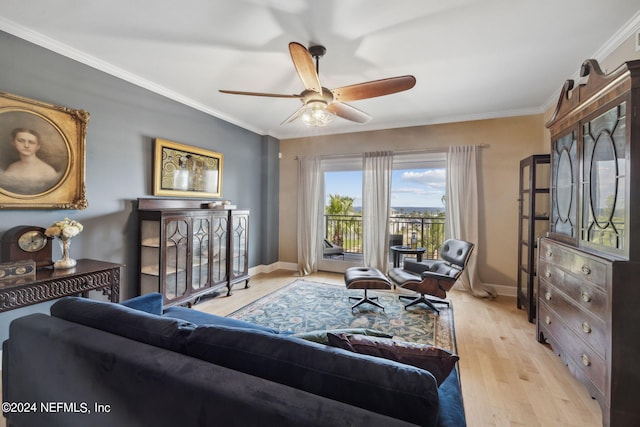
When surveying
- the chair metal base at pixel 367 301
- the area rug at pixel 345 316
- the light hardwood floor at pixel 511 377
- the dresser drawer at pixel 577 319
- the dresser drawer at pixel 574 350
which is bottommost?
the light hardwood floor at pixel 511 377

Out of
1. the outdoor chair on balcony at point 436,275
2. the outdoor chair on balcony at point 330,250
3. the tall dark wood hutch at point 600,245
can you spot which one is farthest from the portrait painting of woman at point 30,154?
the tall dark wood hutch at point 600,245

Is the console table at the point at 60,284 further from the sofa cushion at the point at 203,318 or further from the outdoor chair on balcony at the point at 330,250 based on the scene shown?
the outdoor chair on balcony at the point at 330,250

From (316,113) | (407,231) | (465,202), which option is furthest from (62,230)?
(465,202)

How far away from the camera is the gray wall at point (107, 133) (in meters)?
2.19

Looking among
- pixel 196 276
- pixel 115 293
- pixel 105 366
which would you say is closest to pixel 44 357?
pixel 105 366

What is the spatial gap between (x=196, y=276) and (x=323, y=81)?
274cm

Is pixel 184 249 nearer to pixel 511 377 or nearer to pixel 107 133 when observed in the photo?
pixel 107 133

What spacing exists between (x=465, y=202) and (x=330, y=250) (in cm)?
240

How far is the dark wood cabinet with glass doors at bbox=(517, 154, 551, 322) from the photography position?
116 inches

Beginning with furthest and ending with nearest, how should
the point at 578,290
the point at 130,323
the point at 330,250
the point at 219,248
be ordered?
1. the point at 330,250
2. the point at 219,248
3. the point at 578,290
4. the point at 130,323

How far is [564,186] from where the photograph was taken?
7.60 ft

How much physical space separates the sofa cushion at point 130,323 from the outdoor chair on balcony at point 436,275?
2558 mm

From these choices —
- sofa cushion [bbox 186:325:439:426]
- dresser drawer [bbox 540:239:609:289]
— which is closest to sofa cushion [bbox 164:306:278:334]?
sofa cushion [bbox 186:325:439:426]

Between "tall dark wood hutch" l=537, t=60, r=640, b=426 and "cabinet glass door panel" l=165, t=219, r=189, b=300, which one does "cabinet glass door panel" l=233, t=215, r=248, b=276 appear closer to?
"cabinet glass door panel" l=165, t=219, r=189, b=300
